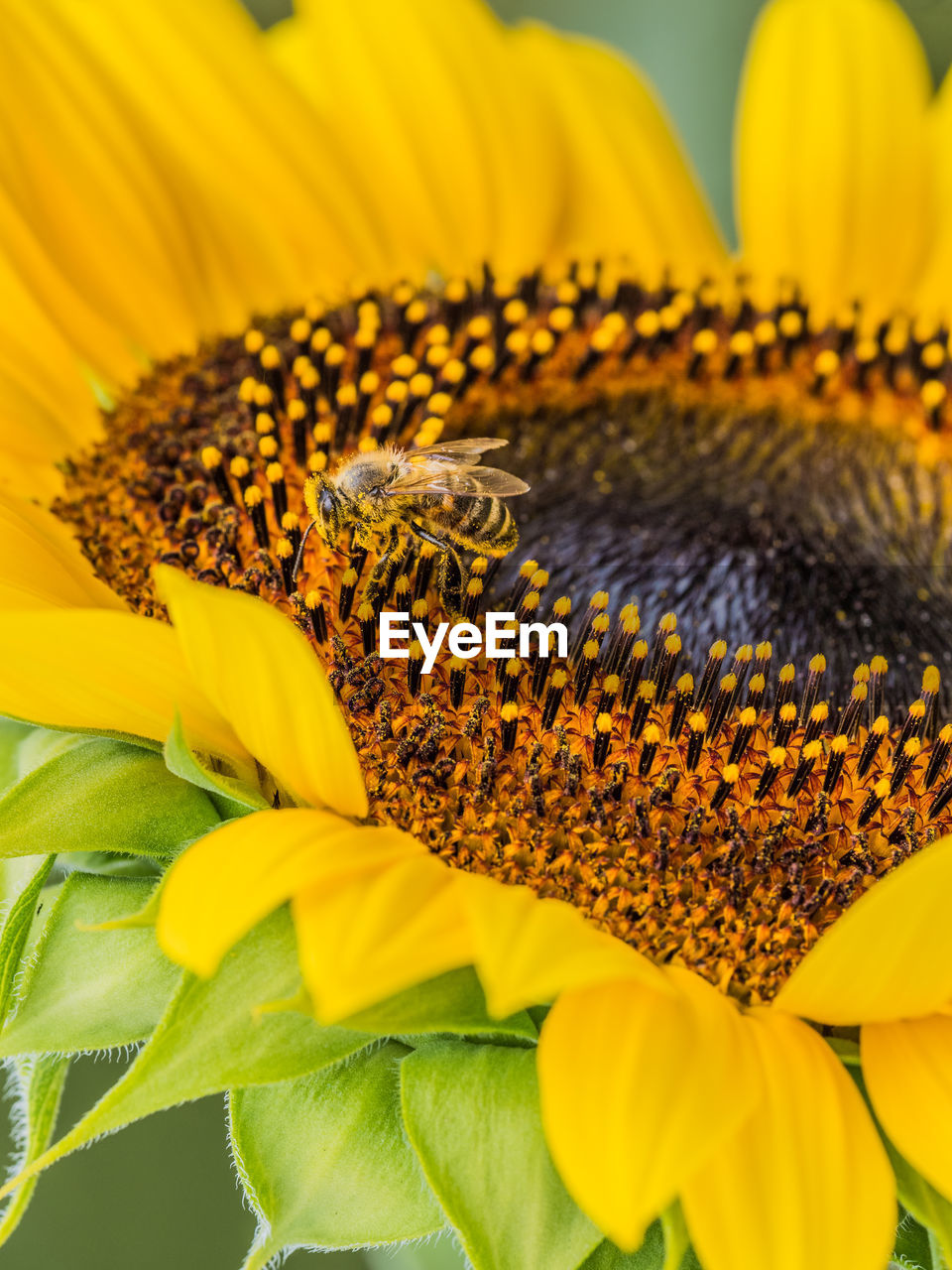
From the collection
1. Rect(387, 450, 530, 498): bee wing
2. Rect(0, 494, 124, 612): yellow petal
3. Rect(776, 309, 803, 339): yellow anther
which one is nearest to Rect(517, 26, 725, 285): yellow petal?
Rect(776, 309, 803, 339): yellow anther

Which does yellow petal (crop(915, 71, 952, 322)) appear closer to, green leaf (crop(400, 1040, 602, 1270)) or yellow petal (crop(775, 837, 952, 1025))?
yellow petal (crop(775, 837, 952, 1025))

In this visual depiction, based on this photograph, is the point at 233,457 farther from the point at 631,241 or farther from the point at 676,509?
the point at 631,241

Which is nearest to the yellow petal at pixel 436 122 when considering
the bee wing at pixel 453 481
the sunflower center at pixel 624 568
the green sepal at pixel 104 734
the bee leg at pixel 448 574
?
the sunflower center at pixel 624 568

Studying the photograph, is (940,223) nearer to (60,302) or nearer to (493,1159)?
(60,302)

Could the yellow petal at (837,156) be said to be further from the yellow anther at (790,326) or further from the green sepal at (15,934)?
the green sepal at (15,934)

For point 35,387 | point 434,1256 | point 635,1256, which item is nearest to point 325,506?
point 35,387
